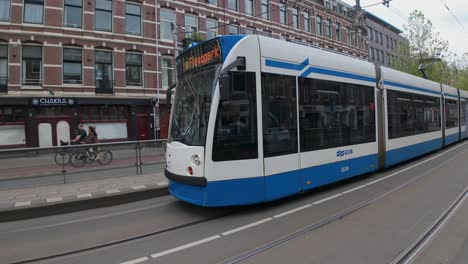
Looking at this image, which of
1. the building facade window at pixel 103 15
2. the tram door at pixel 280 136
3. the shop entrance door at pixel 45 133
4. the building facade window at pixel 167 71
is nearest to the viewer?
the tram door at pixel 280 136

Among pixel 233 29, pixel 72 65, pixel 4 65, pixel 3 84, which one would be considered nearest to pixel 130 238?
pixel 3 84

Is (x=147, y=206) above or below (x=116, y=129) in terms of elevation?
below

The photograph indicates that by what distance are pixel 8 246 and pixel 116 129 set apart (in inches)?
749

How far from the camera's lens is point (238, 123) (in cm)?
538

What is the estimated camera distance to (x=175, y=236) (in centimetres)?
471

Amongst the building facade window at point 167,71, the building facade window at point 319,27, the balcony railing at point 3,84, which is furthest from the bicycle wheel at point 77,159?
the building facade window at point 319,27

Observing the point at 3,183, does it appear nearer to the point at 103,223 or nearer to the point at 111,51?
the point at 103,223

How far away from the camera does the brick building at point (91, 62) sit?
64.3ft

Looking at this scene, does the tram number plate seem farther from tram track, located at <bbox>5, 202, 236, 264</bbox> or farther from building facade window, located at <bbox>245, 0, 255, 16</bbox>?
building facade window, located at <bbox>245, 0, 255, 16</bbox>

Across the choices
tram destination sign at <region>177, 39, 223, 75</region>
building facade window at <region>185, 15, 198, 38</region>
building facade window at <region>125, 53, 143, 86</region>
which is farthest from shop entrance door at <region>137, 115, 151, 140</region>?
tram destination sign at <region>177, 39, 223, 75</region>

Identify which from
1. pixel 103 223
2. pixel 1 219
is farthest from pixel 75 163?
pixel 103 223

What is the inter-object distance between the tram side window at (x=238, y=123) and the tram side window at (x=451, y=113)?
45.5 feet

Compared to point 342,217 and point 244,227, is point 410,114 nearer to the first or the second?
point 342,217

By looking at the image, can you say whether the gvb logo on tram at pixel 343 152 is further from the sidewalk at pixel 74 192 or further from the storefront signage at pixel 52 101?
the storefront signage at pixel 52 101
